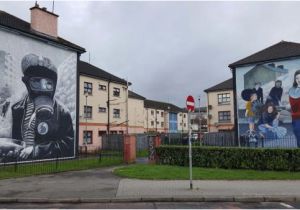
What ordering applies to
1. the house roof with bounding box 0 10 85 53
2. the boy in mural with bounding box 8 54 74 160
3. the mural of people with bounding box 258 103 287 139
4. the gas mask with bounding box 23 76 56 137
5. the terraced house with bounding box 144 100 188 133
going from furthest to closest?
1. the terraced house with bounding box 144 100 188 133
2. the mural of people with bounding box 258 103 287 139
3. the gas mask with bounding box 23 76 56 137
4. the boy in mural with bounding box 8 54 74 160
5. the house roof with bounding box 0 10 85 53

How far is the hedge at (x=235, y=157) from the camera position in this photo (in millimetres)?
17312

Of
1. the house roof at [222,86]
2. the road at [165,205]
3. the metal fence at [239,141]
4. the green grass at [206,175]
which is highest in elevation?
the house roof at [222,86]

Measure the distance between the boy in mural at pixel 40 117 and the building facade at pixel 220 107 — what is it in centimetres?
3609

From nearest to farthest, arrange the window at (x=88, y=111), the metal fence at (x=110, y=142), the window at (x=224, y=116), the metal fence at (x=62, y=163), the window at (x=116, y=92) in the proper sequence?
1. the metal fence at (x=62, y=163)
2. the metal fence at (x=110, y=142)
3. the window at (x=88, y=111)
4. the window at (x=116, y=92)
5. the window at (x=224, y=116)

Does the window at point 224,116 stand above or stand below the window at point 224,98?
below

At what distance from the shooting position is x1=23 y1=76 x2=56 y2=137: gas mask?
25.0 m

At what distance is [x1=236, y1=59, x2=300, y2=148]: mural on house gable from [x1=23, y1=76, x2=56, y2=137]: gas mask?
16944mm

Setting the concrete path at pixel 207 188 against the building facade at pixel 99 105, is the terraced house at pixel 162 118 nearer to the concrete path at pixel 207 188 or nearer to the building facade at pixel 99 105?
the building facade at pixel 99 105

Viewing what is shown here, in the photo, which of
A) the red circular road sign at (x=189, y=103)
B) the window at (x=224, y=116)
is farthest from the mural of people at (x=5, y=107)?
the window at (x=224, y=116)

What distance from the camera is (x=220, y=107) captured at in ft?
199

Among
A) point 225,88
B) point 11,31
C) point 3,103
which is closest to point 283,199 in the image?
point 3,103

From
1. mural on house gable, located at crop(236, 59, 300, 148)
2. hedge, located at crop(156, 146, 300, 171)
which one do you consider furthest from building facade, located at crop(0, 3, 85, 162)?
mural on house gable, located at crop(236, 59, 300, 148)

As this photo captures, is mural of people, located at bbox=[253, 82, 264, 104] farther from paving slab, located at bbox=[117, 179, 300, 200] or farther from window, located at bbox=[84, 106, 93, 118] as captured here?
window, located at bbox=[84, 106, 93, 118]

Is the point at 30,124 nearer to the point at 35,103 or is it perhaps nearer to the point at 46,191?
the point at 35,103
